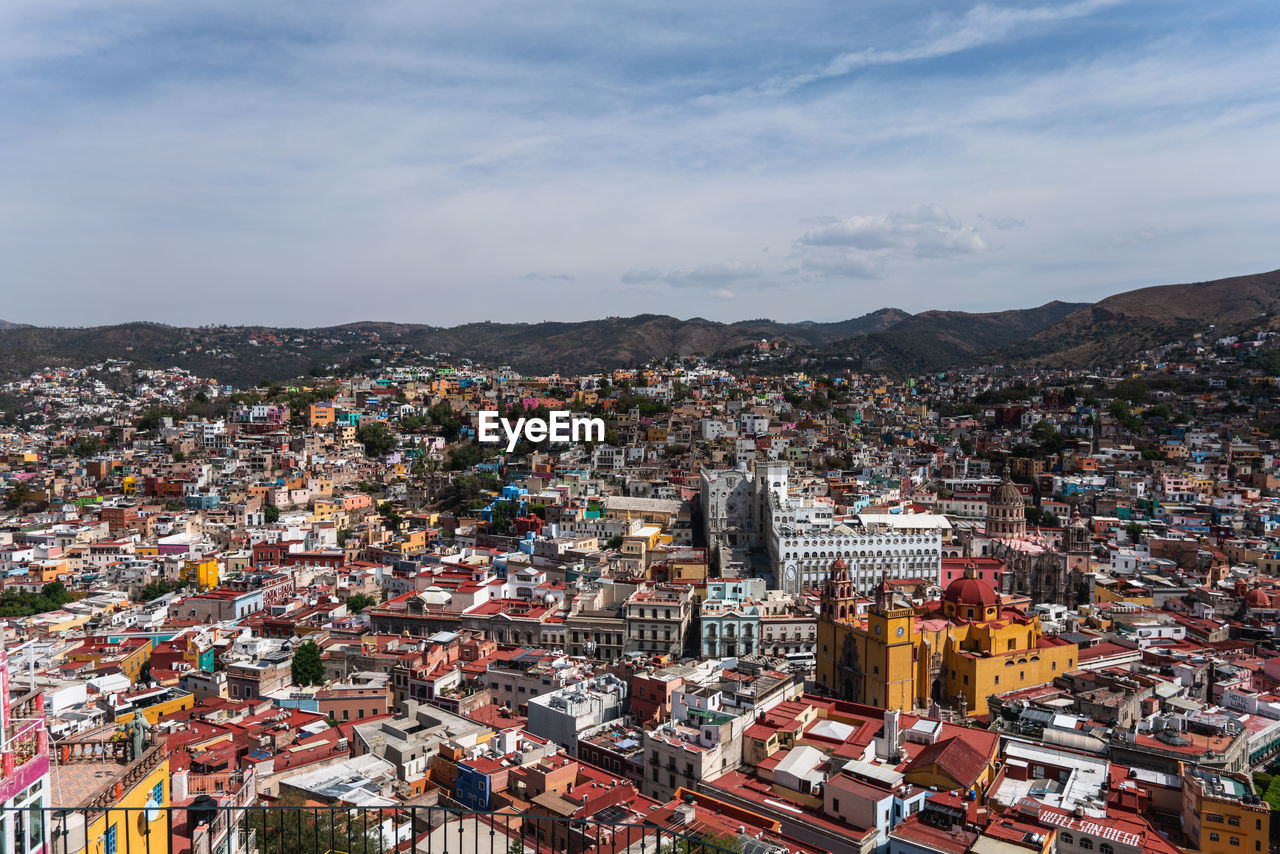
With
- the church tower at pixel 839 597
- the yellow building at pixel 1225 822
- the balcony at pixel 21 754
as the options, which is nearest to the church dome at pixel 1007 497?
the church tower at pixel 839 597

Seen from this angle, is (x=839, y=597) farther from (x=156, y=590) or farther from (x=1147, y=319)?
(x=1147, y=319)

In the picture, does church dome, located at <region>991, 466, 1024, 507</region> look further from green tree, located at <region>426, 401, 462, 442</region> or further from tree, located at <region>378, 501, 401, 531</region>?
green tree, located at <region>426, 401, 462, 442</region>

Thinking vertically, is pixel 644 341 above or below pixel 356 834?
above

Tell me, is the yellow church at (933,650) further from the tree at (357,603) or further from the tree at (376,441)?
the tree at (376,441)

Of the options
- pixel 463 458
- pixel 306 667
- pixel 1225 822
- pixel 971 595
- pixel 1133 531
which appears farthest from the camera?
pixel 463 458

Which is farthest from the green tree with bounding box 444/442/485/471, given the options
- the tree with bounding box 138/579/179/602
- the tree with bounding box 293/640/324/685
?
the tree with bounding box 293/640/324/685

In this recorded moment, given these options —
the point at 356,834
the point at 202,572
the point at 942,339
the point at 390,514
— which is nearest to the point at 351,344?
the point at 942,339
